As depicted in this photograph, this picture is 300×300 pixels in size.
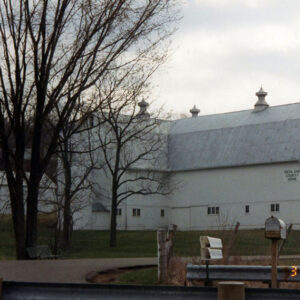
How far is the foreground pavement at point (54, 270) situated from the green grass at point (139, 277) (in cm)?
82

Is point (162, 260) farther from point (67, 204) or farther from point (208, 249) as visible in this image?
point (67, 204)

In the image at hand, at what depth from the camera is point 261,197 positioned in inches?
2229

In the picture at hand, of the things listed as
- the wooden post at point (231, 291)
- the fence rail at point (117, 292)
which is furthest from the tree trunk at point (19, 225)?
the wooden post at point (231, 291)

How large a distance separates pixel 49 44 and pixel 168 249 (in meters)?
7.78

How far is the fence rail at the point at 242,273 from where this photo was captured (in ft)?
41.8

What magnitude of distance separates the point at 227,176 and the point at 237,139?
3279 mm

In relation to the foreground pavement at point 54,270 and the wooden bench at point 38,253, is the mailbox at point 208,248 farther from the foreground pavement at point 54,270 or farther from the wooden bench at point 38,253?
the wooden bench at point 38,253

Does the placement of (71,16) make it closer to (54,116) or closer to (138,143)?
(54,116)

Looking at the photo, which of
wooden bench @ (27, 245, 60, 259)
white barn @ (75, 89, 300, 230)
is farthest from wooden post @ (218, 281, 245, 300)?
white barn @ (75, 89, 300, 230)

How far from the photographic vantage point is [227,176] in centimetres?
5969

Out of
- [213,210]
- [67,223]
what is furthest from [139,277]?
[213,210]

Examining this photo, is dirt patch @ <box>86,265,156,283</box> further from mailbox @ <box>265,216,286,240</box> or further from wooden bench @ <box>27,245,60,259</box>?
mailbox @ <box>265,216,286,240</box>

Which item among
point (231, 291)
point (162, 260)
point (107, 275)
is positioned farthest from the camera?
point (107, 275)

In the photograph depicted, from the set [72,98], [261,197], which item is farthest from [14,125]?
[261,197]
